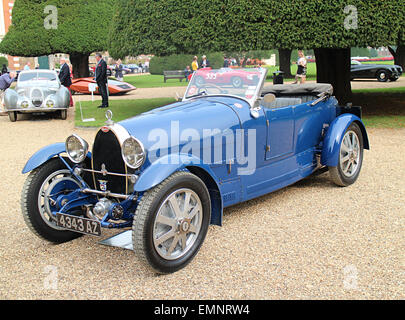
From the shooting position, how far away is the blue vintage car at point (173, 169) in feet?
12.1

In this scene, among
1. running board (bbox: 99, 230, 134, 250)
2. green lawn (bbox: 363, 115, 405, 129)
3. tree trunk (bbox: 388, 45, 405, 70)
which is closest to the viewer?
running board (bbox: 99, 230, 134, 250)

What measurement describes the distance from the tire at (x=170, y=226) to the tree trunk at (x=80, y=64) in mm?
25360

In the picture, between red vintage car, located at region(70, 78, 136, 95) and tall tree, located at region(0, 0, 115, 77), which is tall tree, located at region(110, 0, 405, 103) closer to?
red vintage car, located at region(70, 78, 136, 95)

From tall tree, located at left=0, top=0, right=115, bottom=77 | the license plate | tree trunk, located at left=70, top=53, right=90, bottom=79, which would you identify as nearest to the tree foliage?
the license plate

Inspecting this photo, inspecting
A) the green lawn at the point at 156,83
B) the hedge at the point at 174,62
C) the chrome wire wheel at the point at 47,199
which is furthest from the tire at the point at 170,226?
the hedge at the point at 174,62

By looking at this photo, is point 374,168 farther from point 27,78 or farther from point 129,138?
point 27,78

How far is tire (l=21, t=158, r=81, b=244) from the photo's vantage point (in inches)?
→ 162

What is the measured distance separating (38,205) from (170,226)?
4.49 feet

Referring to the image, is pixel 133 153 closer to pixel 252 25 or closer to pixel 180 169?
pixel 180 169

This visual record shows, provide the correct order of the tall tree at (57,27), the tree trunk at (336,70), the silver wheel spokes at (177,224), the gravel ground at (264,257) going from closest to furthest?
the gravel ground at (264,257)
the silver wheel spokes at (177,224)
the tree trunk at (336,70)
the tall tree at (57,27)

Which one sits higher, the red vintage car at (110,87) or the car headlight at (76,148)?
the red vintage car at (110,87)

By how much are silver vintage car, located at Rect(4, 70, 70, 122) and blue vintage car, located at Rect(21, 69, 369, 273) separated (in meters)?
9.71

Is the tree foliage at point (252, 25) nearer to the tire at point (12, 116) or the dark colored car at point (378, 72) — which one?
the tire at point (12, 116)

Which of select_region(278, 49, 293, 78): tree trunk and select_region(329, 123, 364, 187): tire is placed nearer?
select_region(329, 123, 364, 187): tire
